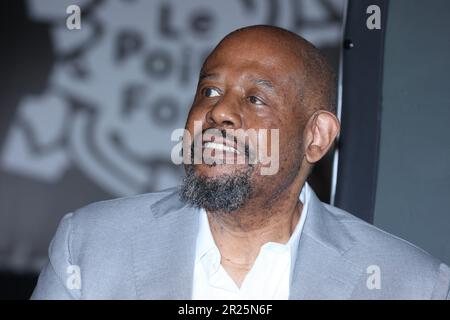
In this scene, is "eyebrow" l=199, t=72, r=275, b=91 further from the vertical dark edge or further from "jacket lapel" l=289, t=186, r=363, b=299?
the vertical dark edge

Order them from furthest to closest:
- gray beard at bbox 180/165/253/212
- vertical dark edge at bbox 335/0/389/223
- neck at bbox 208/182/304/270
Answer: vertical dark edge at bbox 335/0/389/223
neck at bbox 208/182/304/270
gray beard at bbox 180/165/253/212

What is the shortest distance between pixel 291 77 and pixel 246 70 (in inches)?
3.8

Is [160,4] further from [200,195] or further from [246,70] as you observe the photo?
[200,195]

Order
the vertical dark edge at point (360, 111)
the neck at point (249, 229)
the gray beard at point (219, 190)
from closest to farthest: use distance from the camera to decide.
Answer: the gray beard at point (219, 190), the neck at point (249, 229), the vertical dark edge at point (360, 111)

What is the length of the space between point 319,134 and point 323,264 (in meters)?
0.28

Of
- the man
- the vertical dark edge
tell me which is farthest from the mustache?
the vertical dark edge

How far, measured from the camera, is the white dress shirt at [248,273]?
44.3 inches

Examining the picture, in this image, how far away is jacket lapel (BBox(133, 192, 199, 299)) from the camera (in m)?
1.08

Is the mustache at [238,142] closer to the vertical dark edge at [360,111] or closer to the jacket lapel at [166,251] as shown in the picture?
the jacket lapel at [166,251]

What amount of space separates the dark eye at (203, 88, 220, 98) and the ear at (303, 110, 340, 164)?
8.7 inches

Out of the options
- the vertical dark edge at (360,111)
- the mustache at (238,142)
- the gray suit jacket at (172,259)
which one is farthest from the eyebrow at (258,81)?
the vertical dark edge at (360,111)
